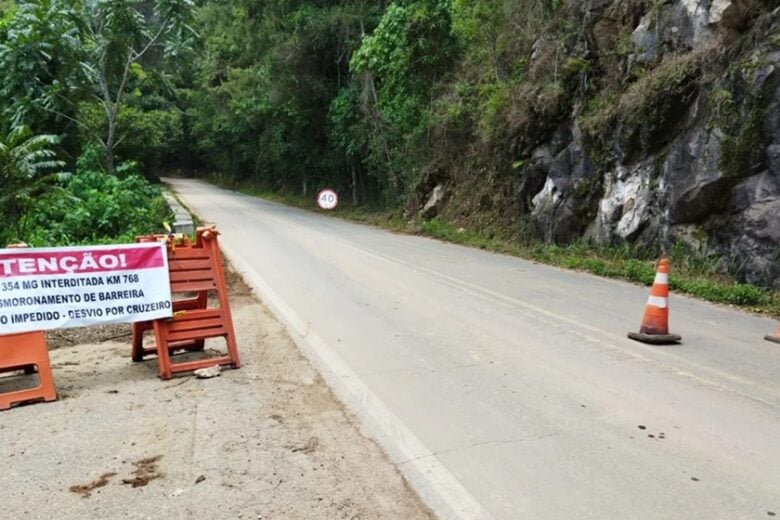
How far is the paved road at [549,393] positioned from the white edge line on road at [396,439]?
0.04 ft

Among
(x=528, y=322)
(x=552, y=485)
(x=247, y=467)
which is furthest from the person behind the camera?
(x=528, y=322)

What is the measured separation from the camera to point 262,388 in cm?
539

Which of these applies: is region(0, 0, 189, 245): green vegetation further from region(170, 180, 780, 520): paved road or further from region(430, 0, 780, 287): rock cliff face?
region(430, 0, 780, 287): rock cliff face

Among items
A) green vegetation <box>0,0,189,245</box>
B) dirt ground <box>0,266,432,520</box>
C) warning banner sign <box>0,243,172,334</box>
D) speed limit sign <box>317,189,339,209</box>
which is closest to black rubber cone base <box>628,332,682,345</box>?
dirt ground <box>0,266,432,520</box>

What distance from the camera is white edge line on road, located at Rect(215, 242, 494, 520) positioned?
340 cm

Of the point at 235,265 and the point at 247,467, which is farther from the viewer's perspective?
the point at 235,265

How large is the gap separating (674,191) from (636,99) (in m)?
2.35

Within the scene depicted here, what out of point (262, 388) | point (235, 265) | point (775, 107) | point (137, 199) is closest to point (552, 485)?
point (262, 388)

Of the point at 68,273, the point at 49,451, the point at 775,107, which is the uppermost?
the point at 775,107

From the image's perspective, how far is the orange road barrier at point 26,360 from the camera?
199 inches

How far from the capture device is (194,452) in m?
4.10

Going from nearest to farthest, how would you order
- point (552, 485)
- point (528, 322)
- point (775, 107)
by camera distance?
point (552, 485) < point (528, 322) < point (775, 107)

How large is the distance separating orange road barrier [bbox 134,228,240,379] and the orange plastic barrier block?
959 mm

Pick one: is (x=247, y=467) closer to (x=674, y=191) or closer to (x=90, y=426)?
(x=90, y=426)
